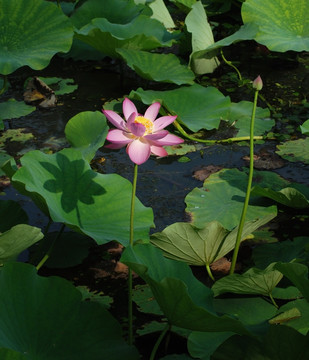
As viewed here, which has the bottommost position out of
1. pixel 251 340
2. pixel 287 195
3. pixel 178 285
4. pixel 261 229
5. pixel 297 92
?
pixel 297 92

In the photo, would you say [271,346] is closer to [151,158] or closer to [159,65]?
[151,158]

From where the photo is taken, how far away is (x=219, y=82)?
3.27 metres

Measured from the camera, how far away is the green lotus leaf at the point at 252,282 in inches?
58.7

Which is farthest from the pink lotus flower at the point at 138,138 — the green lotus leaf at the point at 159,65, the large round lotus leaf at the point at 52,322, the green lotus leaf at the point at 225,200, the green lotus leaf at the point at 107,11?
the green lotus leaf at the point at 107,11

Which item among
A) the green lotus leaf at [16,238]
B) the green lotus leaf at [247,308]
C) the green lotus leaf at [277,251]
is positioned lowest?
the green lotus leaf at [277,251]

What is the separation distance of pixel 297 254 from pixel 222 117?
3.71 ft

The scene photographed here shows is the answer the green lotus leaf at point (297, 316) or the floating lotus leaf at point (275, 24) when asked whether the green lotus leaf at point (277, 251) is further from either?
the floating lotus leaf at point (275, 24)

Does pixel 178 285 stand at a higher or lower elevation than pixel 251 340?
higher

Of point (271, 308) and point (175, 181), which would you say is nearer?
point (271, 308)

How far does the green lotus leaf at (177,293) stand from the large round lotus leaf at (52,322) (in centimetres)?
14

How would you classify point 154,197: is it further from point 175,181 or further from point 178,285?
point 178,285

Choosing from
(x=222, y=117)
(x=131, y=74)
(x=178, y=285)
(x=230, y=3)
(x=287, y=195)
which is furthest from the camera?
(x=230, y=3)

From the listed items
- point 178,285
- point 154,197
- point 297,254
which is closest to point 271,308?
point 297,254

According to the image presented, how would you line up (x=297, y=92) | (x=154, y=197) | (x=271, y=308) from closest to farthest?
1. (x=271, y=308)
2. (x=154, y=197)
3. (x=297, y=92)
